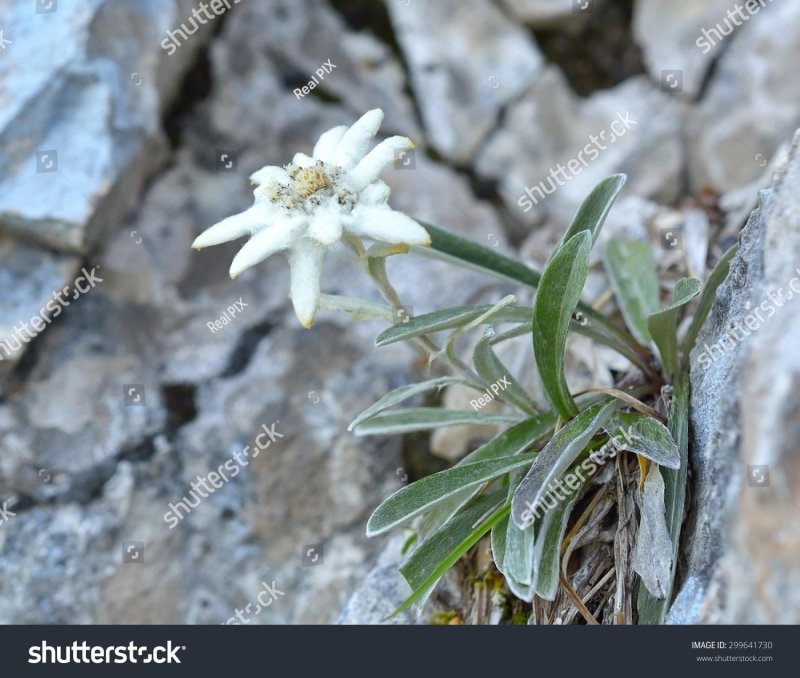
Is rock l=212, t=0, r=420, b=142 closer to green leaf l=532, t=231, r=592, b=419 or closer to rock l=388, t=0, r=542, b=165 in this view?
rock l=388, t=0, r=542, b=165

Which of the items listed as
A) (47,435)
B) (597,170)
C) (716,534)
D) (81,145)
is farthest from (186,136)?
(716,534)

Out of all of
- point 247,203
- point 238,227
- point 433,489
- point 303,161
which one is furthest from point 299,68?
point 433,489

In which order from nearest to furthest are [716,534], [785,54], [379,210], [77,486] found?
[716,534]
[379,210]
[77,486]
[785,54]

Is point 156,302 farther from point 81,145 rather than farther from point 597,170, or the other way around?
point 597,170

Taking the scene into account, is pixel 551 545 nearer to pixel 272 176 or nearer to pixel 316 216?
pixel 316 216

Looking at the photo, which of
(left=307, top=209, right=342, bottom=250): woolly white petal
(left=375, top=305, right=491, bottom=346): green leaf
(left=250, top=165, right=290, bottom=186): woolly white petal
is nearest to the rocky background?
(left=375, top=305, right=491, bottom=346): green leaf

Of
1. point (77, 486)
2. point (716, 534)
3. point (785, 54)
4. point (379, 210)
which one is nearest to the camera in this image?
point (716, 534)

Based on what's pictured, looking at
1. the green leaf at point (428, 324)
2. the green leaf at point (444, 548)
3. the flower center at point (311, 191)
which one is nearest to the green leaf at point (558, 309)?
the green leaf at point (428, 324)
